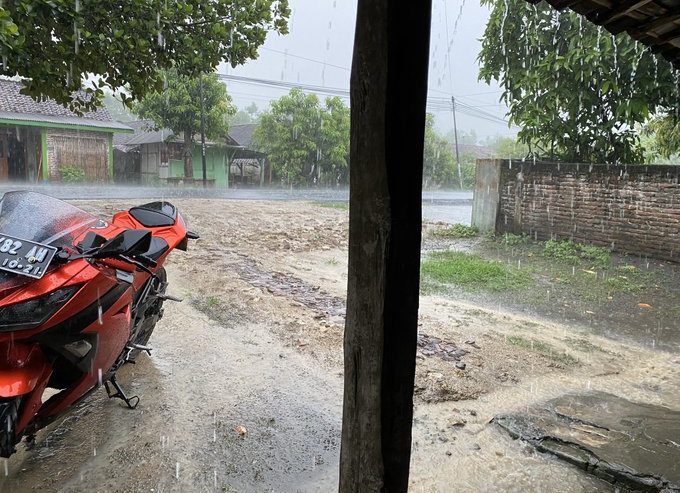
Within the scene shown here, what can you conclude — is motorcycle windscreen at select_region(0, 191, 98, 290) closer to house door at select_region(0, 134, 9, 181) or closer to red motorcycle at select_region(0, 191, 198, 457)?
red motorcycle at select_region(0, 191, 198, 457)

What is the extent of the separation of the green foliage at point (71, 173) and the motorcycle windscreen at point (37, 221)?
71.9 feet

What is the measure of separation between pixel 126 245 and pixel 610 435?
3414 millimetres

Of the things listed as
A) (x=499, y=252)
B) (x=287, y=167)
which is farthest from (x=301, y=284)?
(x=287, y=167)

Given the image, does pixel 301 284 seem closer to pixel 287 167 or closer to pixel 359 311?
pixel 359 311

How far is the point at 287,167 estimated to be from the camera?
1123 inches

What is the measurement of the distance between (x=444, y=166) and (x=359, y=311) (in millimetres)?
39000

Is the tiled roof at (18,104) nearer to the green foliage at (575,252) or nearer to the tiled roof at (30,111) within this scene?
the tiled roof at (30,111)

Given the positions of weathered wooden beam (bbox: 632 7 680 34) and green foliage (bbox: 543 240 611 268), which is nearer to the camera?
weathered wooden beam (bbox: 632 7 680 34)

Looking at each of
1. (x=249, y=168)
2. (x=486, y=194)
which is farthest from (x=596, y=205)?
(x=249, y=168)

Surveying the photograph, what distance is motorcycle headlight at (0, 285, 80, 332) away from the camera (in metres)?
2.08

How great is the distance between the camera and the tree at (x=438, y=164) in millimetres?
37688

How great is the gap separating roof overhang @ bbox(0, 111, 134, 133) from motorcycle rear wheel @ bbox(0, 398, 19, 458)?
70.3ft

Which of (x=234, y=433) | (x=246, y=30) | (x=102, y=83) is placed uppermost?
(x=246, y=30)

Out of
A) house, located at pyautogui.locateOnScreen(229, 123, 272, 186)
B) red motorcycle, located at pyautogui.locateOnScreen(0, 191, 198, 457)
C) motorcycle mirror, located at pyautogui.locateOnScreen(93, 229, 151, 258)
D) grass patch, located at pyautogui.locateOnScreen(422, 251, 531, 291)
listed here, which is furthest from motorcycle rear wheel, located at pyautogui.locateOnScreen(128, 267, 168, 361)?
house, located at pyautogui.locateOnScreen(229, 123, 272, 186)
